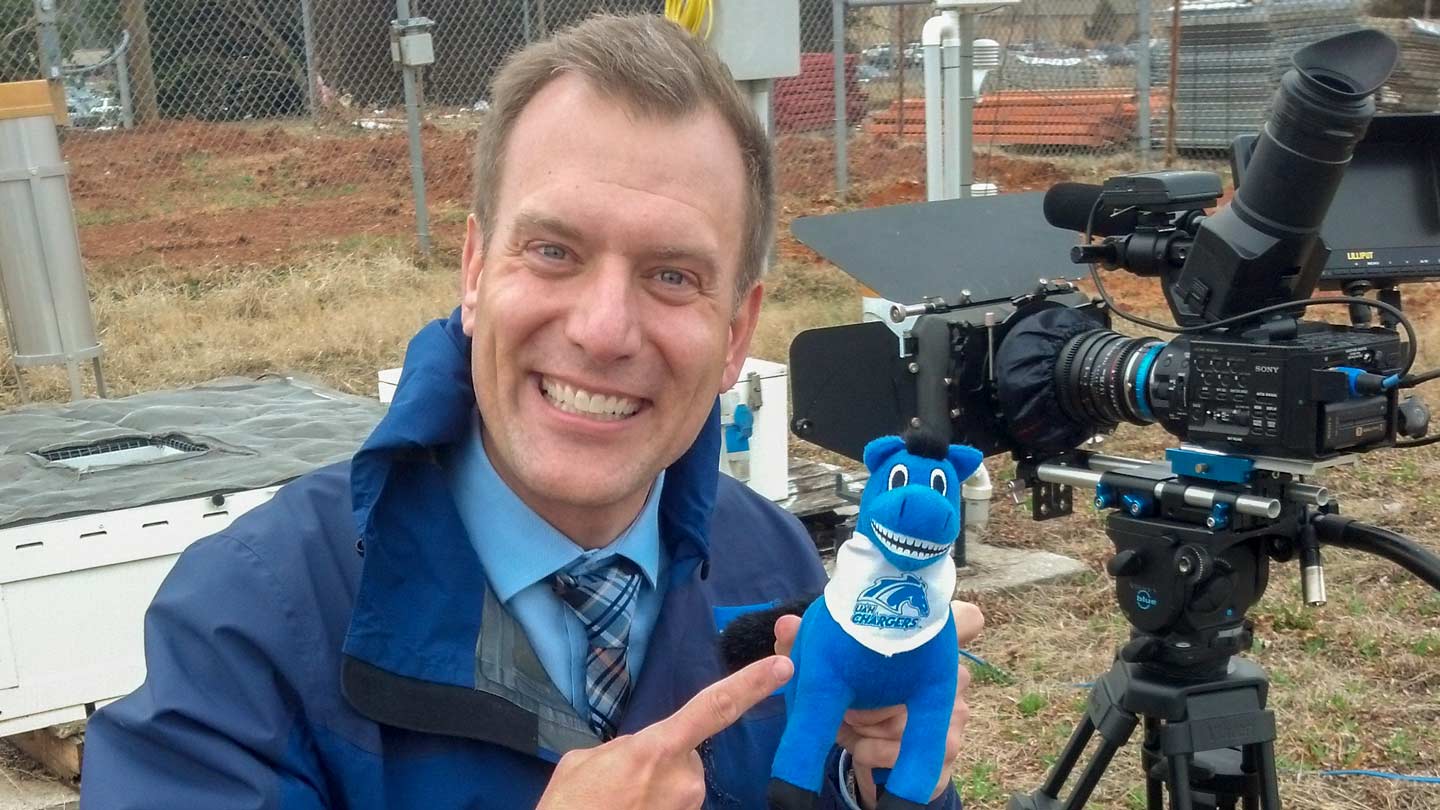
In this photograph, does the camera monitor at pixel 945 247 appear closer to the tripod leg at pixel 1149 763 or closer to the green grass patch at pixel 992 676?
the tripod leg at pixel 1149 763

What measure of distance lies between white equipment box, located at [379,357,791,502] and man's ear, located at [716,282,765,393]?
8.89 feet

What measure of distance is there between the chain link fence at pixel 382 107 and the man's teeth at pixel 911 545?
780cm

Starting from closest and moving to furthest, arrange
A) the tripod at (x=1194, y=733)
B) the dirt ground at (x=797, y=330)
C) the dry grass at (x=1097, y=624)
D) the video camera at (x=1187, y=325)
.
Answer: the video camera at (x=1187, y=325) → the tripod at (x=1194, y=733) → the dry grass at (x=1097, y=624) → the dirt ground at (x=797, y=330)

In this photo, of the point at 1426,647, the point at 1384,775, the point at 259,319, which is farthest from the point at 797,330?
the point at 1384,775

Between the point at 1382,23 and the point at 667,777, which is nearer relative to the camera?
the point at 667,777

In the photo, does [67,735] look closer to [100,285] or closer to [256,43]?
[100,285]

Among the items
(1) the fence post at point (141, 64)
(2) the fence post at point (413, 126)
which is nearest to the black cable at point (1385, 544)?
(2) the fence post at point (413, 126)

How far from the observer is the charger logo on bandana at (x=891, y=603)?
1437 mm

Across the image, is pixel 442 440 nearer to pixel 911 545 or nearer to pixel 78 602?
pixel 911 545

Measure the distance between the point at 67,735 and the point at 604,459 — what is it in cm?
265

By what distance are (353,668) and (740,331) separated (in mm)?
619

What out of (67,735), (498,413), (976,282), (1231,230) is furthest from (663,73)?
(67,735)

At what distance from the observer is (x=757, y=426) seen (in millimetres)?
4598

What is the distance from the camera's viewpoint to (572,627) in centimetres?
152
